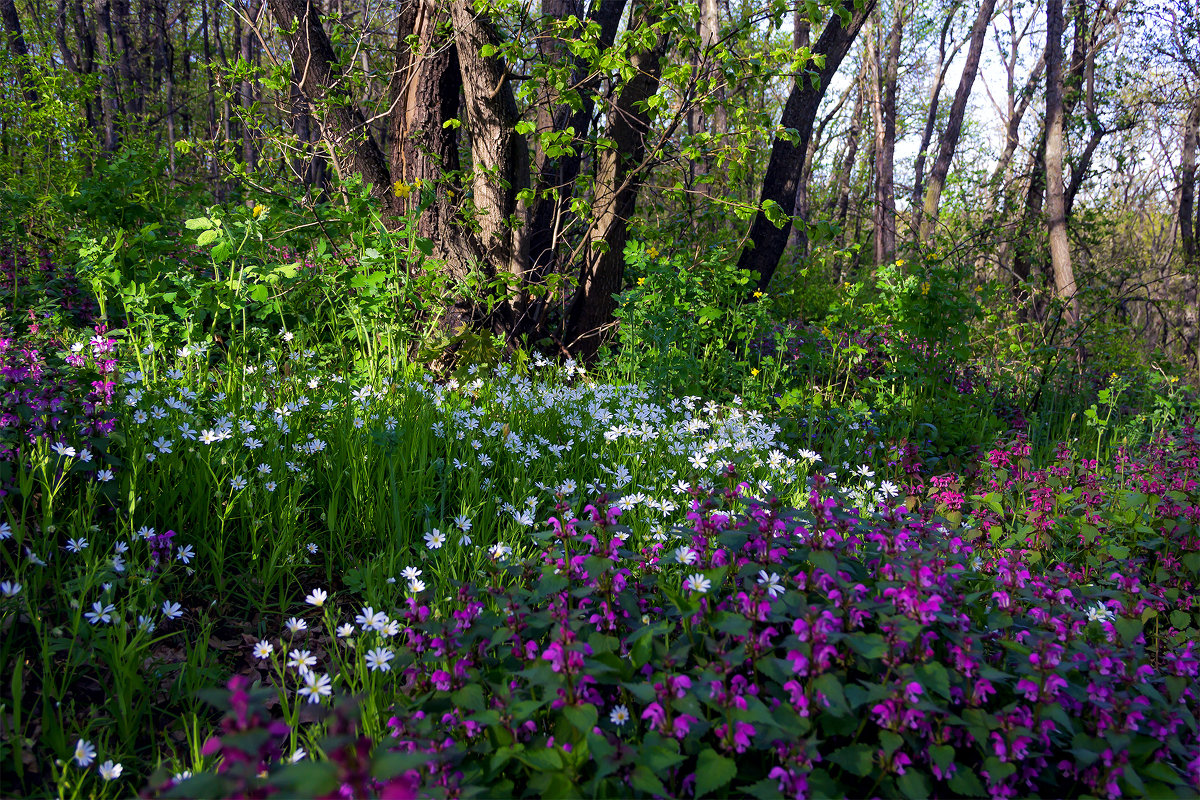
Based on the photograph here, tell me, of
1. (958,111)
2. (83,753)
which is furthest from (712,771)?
(958,111)

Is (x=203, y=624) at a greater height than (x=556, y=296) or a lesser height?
lesser

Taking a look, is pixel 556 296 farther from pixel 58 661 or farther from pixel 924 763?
pixel 924 763

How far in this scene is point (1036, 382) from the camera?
675 centimetres

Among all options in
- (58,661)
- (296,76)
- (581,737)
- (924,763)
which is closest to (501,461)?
(58,661)

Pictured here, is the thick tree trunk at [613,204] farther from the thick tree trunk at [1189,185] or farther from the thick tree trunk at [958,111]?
the thick tree trunk at [1189,185]

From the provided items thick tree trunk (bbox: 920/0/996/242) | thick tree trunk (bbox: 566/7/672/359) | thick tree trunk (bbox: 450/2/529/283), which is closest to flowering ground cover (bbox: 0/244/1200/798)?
thick tree trunk (bbox: 450/2/529/283)

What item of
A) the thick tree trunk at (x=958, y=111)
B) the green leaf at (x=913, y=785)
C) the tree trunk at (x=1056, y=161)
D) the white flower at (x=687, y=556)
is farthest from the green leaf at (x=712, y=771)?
the thick tree trunk at (x=958, y=111)

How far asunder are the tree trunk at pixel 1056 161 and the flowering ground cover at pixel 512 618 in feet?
21.7

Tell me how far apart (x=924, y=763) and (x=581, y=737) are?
2.54 feet

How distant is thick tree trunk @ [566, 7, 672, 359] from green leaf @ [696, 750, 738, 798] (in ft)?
14.2

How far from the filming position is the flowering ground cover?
147 cm

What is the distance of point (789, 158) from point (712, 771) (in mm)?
6402

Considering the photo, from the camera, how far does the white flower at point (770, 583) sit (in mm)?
1670

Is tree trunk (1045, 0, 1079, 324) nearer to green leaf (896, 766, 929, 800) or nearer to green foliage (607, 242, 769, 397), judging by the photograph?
green foliage (607, 242, 769, 397)
